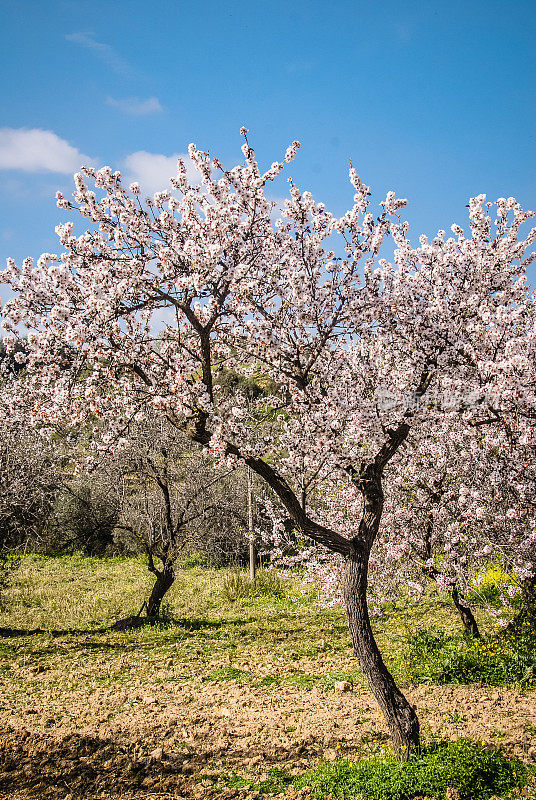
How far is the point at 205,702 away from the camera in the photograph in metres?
7.87

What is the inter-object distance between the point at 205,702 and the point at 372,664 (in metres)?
3.23

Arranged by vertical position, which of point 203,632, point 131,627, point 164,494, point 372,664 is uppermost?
point 164,494

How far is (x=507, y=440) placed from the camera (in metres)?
7.12

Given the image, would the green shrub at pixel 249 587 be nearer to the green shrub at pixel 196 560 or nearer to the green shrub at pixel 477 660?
the green shrub at pixel 196 560

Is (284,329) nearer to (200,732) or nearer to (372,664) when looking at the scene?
(372,664)

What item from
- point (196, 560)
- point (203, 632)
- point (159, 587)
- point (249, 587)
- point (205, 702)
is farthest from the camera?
Result: point (196, 560)

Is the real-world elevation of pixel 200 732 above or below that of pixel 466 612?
below

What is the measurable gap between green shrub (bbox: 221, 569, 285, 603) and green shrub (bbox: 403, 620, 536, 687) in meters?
7.34

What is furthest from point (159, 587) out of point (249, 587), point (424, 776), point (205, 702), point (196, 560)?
point (424, 776)

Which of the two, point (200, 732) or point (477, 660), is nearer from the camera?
point (200, 732)

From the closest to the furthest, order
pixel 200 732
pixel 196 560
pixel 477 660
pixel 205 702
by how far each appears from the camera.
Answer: pixel 200 732 → pixel 205 702 → pixel 477 660 → pixel 196 560

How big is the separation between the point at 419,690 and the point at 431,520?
8.95 feet

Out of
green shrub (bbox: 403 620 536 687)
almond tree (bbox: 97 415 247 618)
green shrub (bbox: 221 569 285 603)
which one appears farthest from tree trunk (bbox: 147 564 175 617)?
green shrub (bbox: 403 620 536 687)

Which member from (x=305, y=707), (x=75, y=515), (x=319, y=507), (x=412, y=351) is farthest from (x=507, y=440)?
(x=75, y=515)
